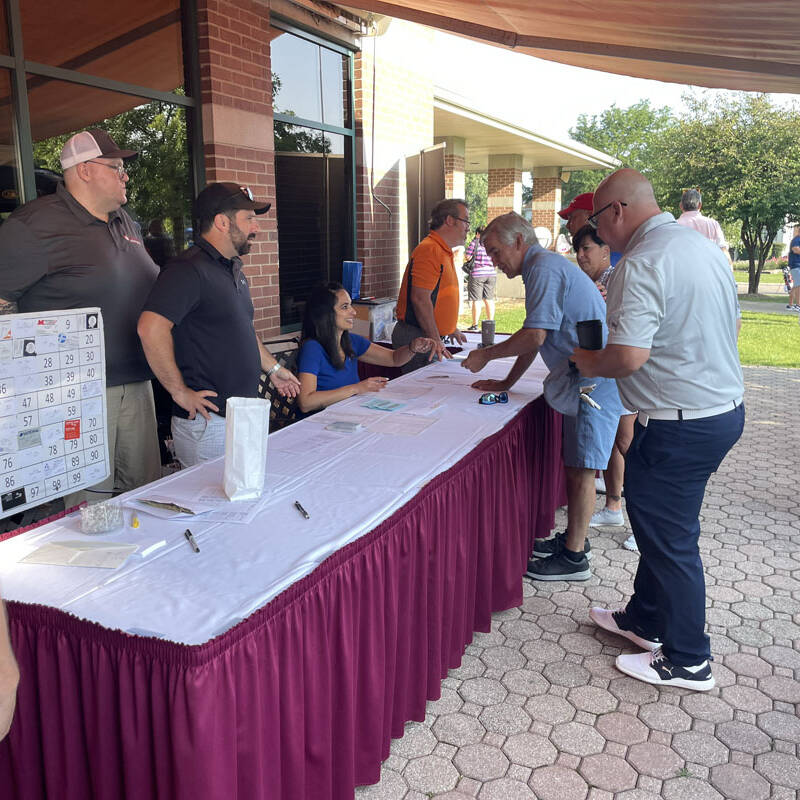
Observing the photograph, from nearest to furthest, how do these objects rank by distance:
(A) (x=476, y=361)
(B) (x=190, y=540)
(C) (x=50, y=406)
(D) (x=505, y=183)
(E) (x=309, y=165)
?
(B) (x=190, y=540) < (C) (x=50, y=406) < (A) (x=476, y=361) < (E) (x=309, y=165) < (D) (x=505, y=183)

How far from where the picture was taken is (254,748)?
1.49m

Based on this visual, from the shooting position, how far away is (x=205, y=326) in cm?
289

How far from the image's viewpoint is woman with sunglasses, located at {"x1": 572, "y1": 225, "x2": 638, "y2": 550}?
4.18m

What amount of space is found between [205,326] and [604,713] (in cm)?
212

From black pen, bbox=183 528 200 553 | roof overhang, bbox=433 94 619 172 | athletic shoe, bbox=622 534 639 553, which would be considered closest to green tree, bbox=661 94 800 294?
roof overhang, bbox=433 94 619 172

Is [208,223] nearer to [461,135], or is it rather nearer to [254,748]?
[254,748]

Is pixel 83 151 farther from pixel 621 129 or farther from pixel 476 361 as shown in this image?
pixel 621 129

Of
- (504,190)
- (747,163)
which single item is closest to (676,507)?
(504,190)

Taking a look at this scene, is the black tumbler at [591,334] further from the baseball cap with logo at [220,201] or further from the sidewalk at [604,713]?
the baseball cap with logo at [220,201]

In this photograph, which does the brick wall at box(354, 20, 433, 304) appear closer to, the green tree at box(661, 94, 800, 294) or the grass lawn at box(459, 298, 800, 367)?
the grass lawn at box(459, 298, 800, 367)

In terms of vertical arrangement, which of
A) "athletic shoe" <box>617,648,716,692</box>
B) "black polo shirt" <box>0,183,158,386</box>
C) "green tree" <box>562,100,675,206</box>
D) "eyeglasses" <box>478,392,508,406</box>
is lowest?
"athletic shoe" <box>617,648,716,692</box>

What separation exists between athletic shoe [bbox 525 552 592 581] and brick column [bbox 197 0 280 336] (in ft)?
9.35

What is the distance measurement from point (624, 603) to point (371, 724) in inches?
68.2

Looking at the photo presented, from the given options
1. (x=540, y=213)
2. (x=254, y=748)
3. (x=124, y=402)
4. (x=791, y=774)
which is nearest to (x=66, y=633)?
(x=254, y=748)
